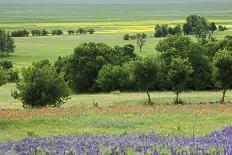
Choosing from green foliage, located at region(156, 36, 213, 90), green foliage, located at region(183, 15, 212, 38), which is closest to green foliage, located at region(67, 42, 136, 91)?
green foliage, located at region(156, 36, 213, 90)

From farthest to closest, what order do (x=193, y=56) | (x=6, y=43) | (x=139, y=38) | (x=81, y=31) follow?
1. (x=81, y=31)
2. (x=139, y=38)
3. (x=6, y=43)
4. (x=193, y=56)

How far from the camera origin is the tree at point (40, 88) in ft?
150

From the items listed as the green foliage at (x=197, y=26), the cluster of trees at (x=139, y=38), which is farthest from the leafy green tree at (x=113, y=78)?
the green foliage at (x=197, y=26)

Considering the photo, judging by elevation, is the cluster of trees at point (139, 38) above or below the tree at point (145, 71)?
below

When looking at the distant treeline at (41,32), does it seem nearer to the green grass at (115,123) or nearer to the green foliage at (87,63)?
the green foliage at (87,63)

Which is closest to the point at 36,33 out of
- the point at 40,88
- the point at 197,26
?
the point at 197,26

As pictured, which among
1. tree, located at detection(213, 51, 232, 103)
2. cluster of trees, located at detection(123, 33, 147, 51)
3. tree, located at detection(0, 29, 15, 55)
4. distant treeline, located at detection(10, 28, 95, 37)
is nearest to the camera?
tree, located at detection(213, 51, 232, 103)

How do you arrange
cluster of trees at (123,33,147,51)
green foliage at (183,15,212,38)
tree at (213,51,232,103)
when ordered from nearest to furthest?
tree at (213,51,232,103) → cluster of trees at (123,33,147,51) → green foliage at (183,15,212,38)

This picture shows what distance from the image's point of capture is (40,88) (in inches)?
1804

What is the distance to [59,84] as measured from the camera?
4622 cm

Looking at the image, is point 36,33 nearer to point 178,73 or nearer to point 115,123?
point 178,73

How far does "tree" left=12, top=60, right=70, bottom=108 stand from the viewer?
45.7m

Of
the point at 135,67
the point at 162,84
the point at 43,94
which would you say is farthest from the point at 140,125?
the point at 162,84

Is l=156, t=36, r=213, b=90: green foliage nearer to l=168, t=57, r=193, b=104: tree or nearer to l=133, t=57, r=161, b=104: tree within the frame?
l=133, t=57, r=161, b=104: tree
